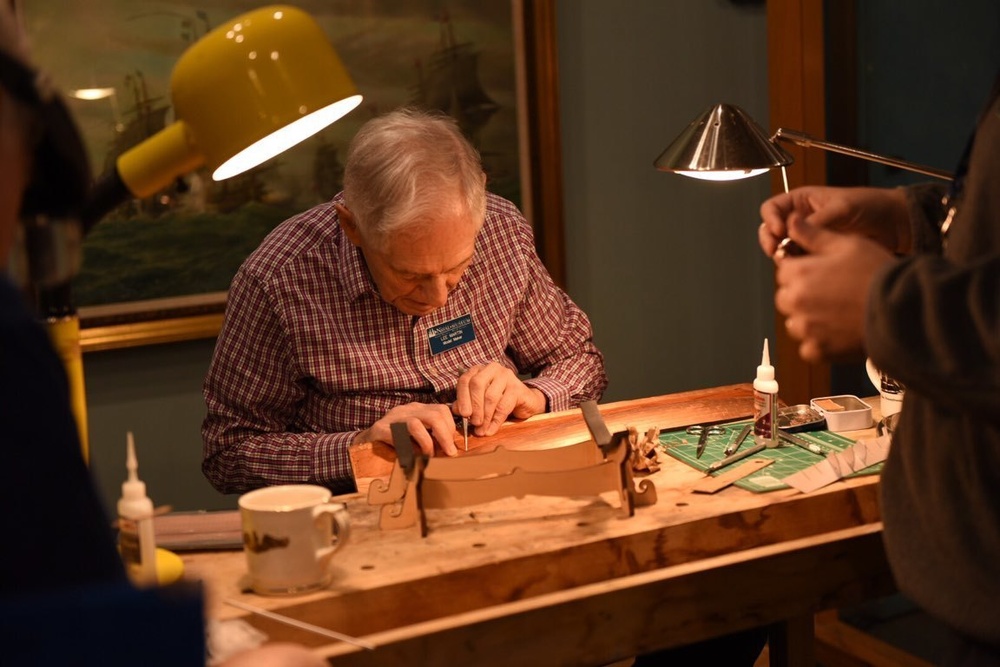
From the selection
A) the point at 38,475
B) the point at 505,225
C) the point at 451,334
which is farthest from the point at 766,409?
the point at 38,475

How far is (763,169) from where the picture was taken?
72.2 inches

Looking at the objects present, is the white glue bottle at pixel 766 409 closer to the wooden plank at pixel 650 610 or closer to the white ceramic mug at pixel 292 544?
the wooden plank at pixel 650 610

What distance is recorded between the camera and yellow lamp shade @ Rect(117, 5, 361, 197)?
1.20m

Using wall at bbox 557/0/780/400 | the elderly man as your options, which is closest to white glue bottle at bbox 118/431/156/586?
the elderly man

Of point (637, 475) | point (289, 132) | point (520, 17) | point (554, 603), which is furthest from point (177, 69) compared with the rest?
point (520, 17)

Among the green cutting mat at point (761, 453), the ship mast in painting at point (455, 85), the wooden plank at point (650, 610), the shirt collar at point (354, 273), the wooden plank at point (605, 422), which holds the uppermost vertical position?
the ship mast in painting at point (455, 85)

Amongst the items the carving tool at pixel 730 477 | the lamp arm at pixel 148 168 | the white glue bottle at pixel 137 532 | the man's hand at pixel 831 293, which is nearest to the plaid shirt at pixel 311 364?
the carving tool at pixel 730 477

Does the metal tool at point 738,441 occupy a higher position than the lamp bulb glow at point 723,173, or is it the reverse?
the lamp bulb glow at point 723,173

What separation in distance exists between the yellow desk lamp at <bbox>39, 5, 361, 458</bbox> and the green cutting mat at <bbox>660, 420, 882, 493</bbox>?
895mm

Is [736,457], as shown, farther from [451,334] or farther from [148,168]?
[148,168]

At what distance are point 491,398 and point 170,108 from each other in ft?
4.85

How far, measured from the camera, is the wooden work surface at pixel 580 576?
137cm

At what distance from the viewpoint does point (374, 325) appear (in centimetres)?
234

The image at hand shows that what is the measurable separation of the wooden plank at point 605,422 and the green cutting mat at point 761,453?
42 mm
